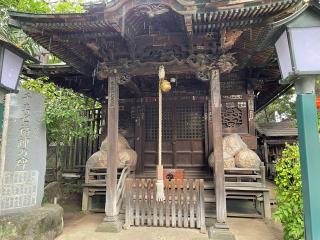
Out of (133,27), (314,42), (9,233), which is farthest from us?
(133,27)

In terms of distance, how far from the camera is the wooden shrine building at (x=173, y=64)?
4562mm

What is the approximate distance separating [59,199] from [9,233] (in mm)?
4085

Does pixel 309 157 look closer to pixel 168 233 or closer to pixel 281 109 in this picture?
pixel 168 233

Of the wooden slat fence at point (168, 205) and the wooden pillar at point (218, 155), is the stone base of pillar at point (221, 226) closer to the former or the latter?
the wooden pillar at point (218, 155)

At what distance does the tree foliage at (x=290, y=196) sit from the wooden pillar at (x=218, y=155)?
1187 mm

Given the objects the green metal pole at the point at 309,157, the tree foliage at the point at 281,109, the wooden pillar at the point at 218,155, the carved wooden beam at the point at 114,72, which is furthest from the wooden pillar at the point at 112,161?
the tree foliage at the point at 281,109

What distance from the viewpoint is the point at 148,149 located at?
344 inches

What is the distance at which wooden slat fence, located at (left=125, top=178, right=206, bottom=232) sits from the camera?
558cm

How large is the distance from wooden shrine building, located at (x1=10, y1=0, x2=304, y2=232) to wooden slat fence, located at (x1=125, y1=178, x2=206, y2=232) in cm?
39

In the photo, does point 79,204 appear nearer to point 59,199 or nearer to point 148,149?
point 59,199

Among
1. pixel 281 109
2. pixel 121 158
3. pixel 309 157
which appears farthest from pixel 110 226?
pixel 281 109

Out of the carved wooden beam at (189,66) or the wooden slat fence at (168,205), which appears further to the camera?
the carved wooden beam at (189,66)

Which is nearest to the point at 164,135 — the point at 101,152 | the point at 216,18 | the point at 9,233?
the point at 101,152

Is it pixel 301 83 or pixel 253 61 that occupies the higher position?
pixel 253 61
